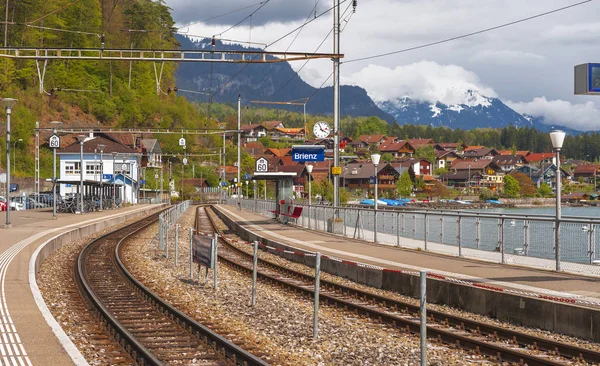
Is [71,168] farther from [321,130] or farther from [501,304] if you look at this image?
[501,304]

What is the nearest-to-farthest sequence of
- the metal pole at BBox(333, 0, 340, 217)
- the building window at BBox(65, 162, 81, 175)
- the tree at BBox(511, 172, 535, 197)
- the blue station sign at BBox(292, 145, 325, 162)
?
the metal pole at BBox(333, 0, 340, 217)
the blue station sign at BBox(292, 145, 325, 162)
the building window at BBox(65, 162, 81, 175)
the tree at BBox(511, 172, 535, 197)

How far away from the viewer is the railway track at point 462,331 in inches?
435

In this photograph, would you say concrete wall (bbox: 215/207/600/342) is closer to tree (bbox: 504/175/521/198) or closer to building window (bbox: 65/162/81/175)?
building window (bbox: 65/162/81/175)

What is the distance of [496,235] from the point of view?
891 inches

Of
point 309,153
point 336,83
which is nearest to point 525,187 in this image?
point 309,153

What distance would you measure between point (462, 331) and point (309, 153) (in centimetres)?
2593

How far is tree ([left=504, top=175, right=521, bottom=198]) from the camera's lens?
179m

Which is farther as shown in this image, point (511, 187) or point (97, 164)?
point (511, 187)

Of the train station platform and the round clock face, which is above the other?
the round clock face

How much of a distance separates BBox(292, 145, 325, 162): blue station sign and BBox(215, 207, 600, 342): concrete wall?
1806 centimetres

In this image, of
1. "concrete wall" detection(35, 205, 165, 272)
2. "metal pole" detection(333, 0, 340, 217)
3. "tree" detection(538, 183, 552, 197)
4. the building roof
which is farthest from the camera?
"tree" detection(538, 183, 552, 197)

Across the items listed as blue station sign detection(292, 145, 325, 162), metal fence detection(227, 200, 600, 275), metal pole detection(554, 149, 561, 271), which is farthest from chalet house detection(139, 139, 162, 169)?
metal pole detection(554, 149, 561, 271)

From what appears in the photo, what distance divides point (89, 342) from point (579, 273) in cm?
1226

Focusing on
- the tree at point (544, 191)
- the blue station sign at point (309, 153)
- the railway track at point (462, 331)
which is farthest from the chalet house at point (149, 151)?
the railway track at point (462, 331)
